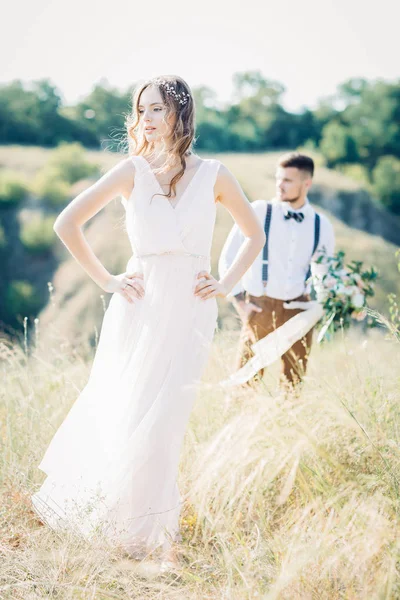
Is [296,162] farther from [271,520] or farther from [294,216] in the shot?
[271,520]

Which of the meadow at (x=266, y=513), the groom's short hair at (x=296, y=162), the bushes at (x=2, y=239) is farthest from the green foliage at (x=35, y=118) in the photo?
the meadow at (x=266, y=513)

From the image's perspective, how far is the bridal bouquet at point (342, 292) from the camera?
4180mm

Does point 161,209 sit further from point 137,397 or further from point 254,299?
point 254,299

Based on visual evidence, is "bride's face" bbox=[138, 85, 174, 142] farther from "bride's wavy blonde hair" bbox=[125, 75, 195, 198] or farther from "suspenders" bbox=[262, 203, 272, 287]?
"suspenders" bbox=[262, 203, 272, 287]

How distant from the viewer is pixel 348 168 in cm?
4938

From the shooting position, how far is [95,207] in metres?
2.89

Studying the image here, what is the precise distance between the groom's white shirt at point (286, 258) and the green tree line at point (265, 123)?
3881 cm

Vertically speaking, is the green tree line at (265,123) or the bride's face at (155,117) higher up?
the green tree line at (265,123)

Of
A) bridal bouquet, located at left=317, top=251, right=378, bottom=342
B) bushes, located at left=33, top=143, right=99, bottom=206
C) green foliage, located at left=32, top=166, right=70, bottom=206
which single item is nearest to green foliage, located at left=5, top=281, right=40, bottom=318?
green foliage, located at left=32, top=166, right=70, bottom=206

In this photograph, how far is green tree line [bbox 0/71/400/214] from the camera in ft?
137

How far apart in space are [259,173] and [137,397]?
33182mm

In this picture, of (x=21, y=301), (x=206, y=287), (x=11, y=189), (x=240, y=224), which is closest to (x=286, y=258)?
(x=240, y=224)

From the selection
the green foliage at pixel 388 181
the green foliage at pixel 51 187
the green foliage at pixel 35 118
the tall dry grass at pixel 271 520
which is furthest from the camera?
the green foliage at pixel 388 181

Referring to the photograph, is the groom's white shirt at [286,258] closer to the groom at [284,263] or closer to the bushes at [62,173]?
the groom at [284,263]
